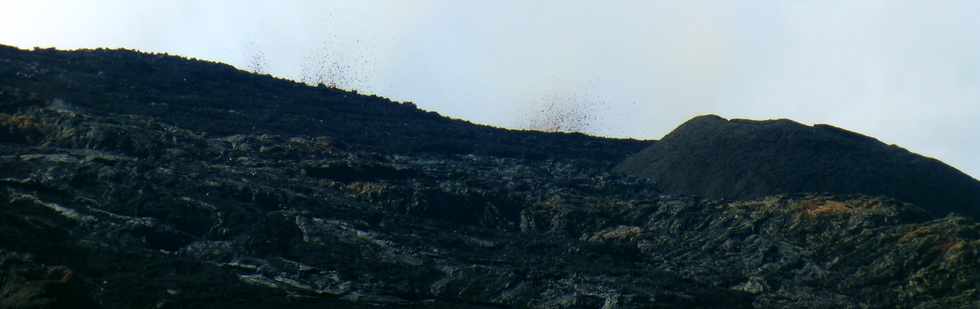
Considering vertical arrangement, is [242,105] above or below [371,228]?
above

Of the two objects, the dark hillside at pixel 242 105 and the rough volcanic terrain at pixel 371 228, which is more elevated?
the dark hillside at pixel 242 105

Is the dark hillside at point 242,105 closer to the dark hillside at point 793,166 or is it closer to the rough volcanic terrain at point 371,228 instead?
the rough volcanic terrain at point 371,228

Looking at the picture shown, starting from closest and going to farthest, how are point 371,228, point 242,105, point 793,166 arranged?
point 371,228, point 793,166, point 242,105

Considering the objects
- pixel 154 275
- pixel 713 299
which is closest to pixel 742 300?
pixel 713 299

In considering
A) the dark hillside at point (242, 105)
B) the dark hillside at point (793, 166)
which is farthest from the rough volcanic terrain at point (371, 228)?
the dark hillside at point (793, 166)

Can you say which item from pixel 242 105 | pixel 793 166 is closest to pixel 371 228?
pixel 793 166

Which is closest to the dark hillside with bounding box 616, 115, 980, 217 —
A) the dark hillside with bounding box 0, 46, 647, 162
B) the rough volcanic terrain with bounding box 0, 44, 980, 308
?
the rough volcanic terrain with bounding box 0, 44, 980, 308

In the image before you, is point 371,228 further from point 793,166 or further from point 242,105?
point 242,105
